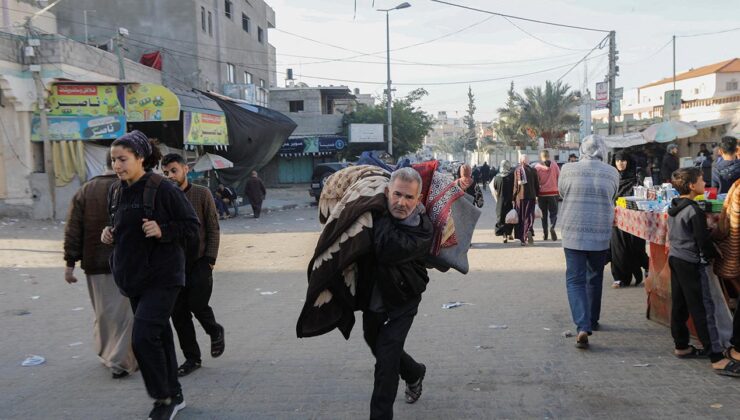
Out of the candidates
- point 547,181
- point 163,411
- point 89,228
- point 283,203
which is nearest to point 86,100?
point 283,203

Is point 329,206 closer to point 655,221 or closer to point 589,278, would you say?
point 589,278

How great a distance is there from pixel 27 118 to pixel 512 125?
4041 centimetres

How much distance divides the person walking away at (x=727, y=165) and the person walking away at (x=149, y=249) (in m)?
6.45

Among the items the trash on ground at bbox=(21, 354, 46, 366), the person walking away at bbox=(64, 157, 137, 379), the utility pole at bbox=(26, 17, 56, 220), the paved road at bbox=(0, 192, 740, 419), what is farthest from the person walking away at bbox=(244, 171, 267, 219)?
the person walking away at bbox=(64, 157, 137, 379)

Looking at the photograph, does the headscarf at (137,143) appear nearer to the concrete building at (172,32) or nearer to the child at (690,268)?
the child at (690,268)

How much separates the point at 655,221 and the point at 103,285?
479 cm

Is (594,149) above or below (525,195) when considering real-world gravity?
above

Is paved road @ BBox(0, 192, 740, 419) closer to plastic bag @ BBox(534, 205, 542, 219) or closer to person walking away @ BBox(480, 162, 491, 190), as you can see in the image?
plastic bag @ BBox(534, 205, 542, 219)

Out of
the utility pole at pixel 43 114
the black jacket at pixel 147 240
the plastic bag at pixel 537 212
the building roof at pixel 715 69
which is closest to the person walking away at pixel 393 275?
the black jacket at pixel 147 240

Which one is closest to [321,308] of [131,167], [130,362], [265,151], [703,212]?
[131,167]

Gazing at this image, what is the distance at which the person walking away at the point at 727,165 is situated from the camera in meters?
7.61

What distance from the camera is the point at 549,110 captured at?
153 feet

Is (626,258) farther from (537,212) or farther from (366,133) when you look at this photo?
(366,133)

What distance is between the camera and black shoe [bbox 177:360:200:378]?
4.98 metres
